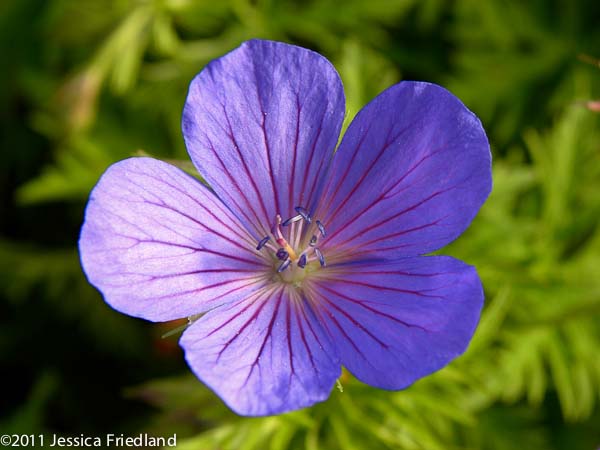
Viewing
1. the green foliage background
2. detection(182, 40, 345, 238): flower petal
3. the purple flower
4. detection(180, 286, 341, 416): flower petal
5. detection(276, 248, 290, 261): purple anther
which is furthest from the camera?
the green foliage background

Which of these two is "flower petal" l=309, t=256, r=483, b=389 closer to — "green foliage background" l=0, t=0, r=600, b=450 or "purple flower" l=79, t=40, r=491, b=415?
"purple flower" l=79, t=40, r=491, b=415

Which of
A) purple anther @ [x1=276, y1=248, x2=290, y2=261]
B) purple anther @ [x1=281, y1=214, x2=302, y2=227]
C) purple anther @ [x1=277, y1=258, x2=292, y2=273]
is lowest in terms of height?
purple anther @ [x1=277, y1=258, x2=292, y2=273]

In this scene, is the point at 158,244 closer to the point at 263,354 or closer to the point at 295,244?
the point at 263,354

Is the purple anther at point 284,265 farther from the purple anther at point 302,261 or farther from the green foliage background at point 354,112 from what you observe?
the green foliage background at point 354,112

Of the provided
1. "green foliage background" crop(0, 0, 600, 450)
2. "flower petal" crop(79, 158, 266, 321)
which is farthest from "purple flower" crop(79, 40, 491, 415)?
"green foliage background" crop(0, 0, 600, 450)

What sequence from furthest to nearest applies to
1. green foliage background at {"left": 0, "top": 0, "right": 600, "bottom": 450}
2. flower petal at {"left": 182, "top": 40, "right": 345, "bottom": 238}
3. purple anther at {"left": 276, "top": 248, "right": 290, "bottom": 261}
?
green foliage background at {"left": 0, "top": 0, "right": 600, "bottom": 450}
purple anther at {"left": 276, "top": 248, "right": 290, "bottom": 261}
flower petal at {"left": 182, "top": 40, "right": 345, "bottom": 238}

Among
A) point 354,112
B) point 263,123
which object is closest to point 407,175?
point 263,123

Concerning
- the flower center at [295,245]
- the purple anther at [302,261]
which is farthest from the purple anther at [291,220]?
the purple anther at [302,261]

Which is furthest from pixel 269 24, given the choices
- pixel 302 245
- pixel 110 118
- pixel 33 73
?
pixel 302 245
